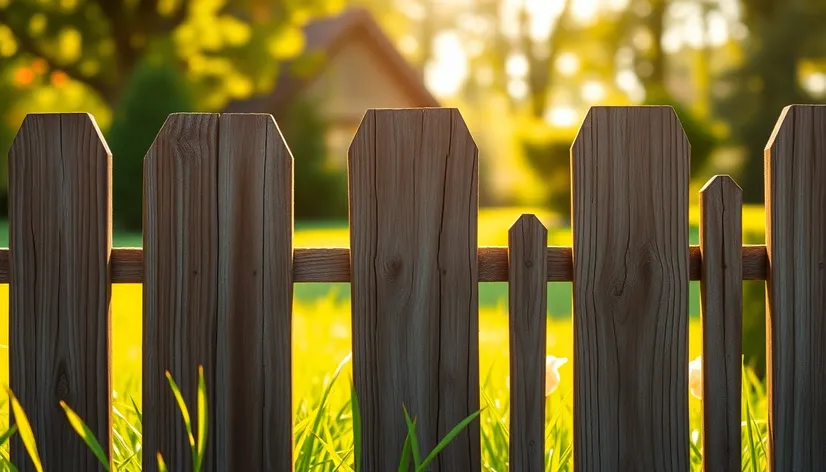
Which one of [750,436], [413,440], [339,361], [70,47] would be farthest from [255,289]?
[70,47]

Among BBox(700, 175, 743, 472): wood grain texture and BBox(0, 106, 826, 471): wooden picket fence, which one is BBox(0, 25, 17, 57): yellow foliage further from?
BBox(700, 175, 743, 472): wood grain texture

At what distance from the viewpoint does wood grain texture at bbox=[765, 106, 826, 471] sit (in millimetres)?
2148

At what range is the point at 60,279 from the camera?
2096 mm

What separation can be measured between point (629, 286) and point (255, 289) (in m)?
0.89

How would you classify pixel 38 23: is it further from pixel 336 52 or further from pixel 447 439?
pixel 447 439

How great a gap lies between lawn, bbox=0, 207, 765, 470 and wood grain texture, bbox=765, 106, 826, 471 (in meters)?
0.26

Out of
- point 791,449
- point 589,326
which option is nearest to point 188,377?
point 589,326

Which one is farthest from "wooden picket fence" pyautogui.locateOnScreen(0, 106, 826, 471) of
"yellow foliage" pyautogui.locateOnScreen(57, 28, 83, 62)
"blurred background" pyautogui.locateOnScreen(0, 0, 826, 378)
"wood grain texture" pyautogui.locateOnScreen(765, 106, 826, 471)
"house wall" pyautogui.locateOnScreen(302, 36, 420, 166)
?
"house wall" pyautogui.locateOnScreen(302, 36, 420, 166)

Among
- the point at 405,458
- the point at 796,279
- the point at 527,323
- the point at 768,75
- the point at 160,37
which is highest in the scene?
the point at 160,37

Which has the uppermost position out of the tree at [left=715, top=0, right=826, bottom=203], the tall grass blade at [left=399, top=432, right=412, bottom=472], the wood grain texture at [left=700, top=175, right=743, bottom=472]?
the tree at [left=715, top=0, right=826, bottom=203]

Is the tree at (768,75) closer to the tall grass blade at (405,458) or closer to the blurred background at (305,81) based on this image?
the blurred background at (305,81)

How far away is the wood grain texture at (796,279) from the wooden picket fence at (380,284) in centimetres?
12

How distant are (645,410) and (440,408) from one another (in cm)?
50

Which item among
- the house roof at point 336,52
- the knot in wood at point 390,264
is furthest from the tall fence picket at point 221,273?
the house roof at point 336,52
